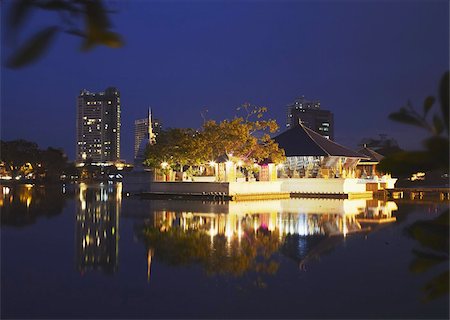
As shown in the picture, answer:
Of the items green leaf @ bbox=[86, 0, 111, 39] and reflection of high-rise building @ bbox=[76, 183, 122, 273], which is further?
reflection of high-rise building @ bbox=[76, 183, 122, 273]

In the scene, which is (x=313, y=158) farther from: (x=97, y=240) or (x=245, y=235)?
(x=97, y=240)

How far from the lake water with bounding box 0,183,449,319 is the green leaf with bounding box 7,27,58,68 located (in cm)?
244

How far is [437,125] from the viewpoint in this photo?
2.29 m

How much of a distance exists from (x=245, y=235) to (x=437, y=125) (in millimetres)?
10539

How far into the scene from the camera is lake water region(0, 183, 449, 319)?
20.7 ft

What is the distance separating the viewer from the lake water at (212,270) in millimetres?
6316

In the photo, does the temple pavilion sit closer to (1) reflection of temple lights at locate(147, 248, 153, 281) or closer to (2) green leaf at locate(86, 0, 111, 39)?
(1) reflection of temple lights at locate(147, 248, 153, 281)

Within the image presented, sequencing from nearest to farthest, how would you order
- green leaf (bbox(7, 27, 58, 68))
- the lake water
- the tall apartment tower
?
1. green leaf (bbox(7, 27, 58, 68))
2. the lake water
3. the tall apartment tower

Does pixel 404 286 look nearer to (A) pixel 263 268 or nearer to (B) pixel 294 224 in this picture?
(A) pixel 263 268

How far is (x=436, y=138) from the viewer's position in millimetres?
2209

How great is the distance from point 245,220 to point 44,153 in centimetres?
4838

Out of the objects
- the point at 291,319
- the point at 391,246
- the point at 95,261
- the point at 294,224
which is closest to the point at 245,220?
the point at 294,224

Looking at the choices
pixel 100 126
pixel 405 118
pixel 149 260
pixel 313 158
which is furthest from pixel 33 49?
pixel 100 126

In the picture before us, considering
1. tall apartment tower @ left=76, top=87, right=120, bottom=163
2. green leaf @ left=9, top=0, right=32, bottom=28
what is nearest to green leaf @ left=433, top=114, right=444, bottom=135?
green leaf @ left=9, top=0, right=32, bottom=28
